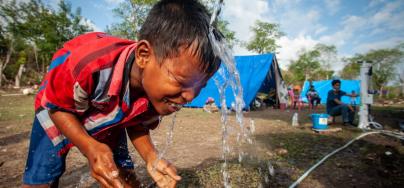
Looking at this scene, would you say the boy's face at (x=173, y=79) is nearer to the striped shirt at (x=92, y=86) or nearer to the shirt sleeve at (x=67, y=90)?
the striped shirt at (x=92, y=86)

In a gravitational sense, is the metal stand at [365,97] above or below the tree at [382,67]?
below

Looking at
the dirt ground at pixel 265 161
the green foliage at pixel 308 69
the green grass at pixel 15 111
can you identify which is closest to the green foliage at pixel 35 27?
the green grass at pixel 15 111

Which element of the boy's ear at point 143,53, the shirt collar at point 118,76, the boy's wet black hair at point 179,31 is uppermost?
the boy's wet black hair at point 179,31

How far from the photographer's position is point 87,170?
9.91 ft

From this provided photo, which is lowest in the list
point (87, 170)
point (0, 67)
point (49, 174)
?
point (87, 170)

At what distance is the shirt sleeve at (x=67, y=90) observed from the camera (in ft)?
3.81

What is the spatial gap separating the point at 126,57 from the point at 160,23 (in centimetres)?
27

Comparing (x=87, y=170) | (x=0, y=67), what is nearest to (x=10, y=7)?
(x=0, y=67)

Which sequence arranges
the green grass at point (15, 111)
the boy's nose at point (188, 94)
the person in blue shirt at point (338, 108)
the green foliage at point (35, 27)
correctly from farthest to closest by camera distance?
the green foliage at point (35, 27) < the green grass at point (15, 111) < the person in blue shirt at point (338, 108) < the boy's nose at point (188, 94)

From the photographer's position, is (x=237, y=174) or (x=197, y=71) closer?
(x=197, y=71)

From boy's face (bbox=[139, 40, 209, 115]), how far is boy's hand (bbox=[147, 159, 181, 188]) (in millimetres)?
417

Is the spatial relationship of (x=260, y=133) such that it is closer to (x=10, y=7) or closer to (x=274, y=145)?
(x=274, y=145)

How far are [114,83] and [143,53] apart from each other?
0.22 meters

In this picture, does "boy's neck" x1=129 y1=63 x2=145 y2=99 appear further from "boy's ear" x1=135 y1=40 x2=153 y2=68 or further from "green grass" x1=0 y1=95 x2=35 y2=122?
"green grass" x1=0 y1=95 x2=35 y2=122
